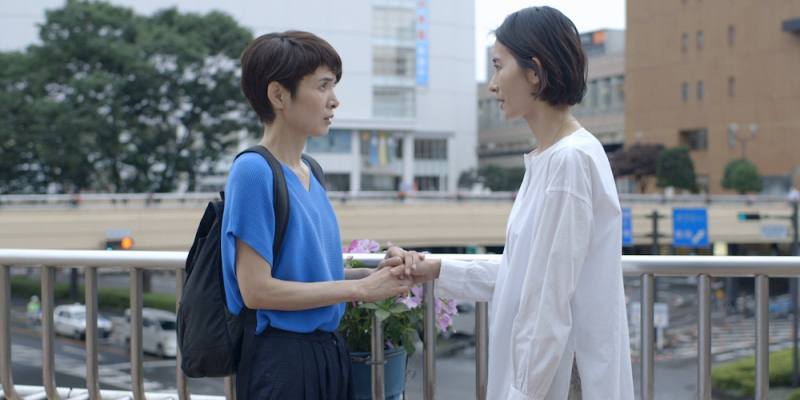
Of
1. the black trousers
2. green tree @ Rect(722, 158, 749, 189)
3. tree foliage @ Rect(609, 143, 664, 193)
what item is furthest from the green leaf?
tree foliage @ Rect(609, 143, 664, 193)

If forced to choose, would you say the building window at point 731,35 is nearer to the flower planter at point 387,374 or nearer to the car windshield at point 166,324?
the car windshield at point 166,324

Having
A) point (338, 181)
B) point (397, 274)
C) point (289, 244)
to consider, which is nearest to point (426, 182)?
point (338, 181)

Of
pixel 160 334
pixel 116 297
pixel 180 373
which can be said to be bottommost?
pixel 116 297

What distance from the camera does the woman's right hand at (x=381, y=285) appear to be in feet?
5.89

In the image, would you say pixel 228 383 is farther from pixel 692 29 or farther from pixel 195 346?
pixel 692 29

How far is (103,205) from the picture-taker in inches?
914

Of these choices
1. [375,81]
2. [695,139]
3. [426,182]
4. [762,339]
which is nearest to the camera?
[762,339]

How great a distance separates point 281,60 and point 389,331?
111cm

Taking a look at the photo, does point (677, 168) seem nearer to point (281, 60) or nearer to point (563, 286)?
point (563, 286)

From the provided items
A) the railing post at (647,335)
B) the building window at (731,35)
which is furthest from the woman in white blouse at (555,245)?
the building window at (731,35)

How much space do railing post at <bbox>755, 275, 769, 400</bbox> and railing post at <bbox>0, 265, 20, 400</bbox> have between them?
117 inches

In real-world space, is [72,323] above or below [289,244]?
below

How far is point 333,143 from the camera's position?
46250 millimetres

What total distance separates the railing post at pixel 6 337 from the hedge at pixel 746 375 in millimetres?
15227
